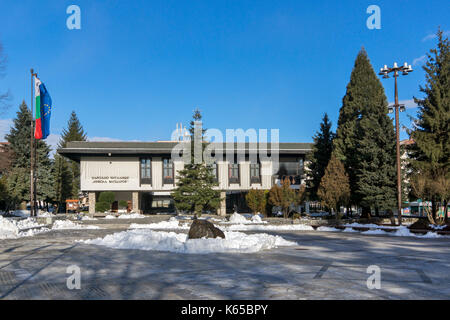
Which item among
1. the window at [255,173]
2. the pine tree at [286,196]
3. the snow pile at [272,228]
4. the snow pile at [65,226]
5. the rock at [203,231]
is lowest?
the snow pile at [272,228]

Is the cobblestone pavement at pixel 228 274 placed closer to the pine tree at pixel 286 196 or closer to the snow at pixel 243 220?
the snow at pixel 243 220

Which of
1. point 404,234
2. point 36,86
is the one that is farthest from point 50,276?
point 36,86

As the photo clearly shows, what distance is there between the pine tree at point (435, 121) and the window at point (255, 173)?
72.9 feet

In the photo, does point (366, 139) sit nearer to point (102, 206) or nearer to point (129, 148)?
point (129, 148)

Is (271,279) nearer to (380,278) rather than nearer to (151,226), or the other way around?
(380,278)

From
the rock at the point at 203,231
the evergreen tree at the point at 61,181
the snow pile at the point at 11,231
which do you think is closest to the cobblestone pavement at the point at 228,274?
the rock at the point at 203,231

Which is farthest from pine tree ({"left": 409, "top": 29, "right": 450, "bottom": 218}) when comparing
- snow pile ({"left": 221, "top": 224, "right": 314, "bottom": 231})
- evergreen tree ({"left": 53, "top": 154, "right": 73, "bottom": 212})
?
evergreen tree ({"left": 53, "top": 154, "right": 73, "bottom": 212})

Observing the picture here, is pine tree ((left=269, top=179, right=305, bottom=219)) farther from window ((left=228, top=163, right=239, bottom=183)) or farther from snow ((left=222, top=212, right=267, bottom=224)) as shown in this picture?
window ((left=228, top=163, right=239, bottom=183))

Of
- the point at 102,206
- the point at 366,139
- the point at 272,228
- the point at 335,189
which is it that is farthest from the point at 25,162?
the point at 366,139

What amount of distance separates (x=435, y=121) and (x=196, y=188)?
61.3 ft

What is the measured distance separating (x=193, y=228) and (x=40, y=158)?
45.3 meters

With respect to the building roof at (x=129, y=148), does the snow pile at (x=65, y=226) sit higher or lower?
lower

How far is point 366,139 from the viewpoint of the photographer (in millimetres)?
29109

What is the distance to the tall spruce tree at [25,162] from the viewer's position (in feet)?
158
